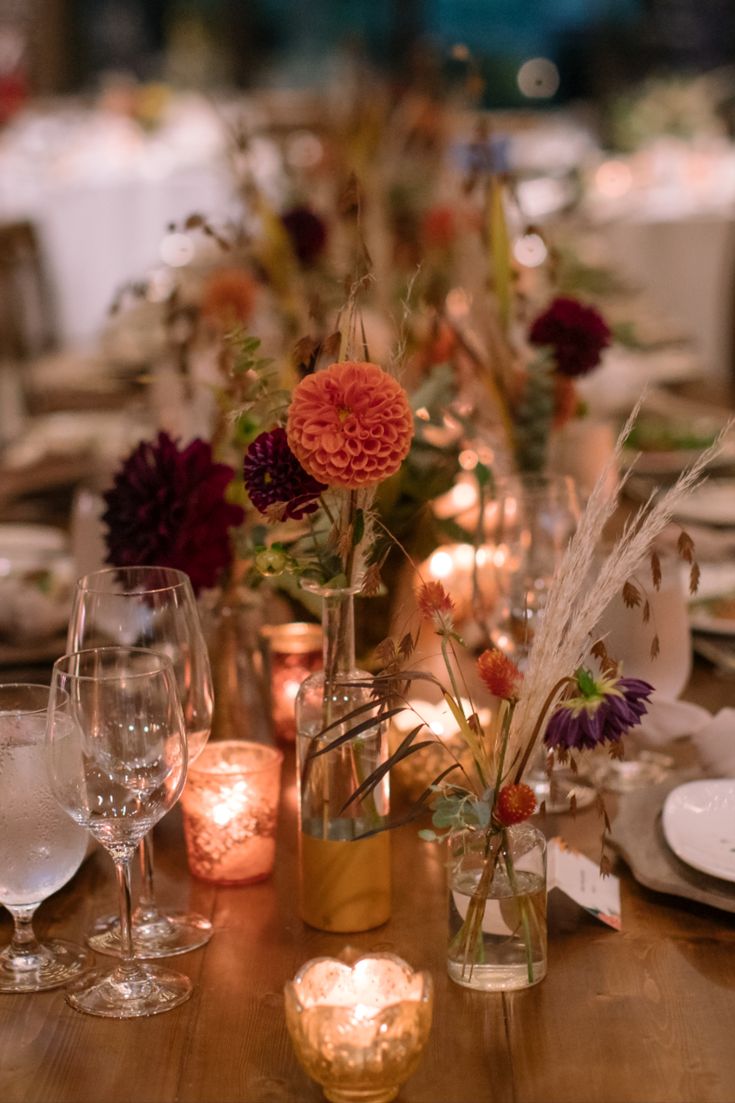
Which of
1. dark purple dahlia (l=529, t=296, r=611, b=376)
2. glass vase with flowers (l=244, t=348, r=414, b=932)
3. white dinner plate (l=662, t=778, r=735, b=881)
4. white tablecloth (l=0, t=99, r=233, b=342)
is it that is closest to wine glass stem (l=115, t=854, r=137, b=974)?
glass vase with flowers (l=244, t=348, r=414, b=932)

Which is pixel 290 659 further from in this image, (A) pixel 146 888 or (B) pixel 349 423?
(B) pixel 349 423

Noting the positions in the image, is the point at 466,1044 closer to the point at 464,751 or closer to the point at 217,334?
the point at 464,751

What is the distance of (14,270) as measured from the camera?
4219mm

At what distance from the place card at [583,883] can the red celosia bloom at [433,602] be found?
252 mm

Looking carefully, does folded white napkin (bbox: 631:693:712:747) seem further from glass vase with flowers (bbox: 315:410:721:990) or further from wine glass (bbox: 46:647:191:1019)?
wine glass (bbox: 46:647:191:1019)

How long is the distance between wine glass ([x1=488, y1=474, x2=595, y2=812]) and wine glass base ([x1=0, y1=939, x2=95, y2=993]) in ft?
1.60

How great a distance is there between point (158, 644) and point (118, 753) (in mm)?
165

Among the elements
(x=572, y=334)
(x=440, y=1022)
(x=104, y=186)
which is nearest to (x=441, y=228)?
(x=572, y=334)

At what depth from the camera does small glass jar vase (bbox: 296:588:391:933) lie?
999 millimetres

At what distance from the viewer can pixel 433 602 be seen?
35.2 inches

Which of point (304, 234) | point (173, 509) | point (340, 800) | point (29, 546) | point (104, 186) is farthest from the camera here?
point (104, 186)

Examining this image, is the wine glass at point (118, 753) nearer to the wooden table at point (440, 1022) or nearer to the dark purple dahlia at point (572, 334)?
the wooden table at point (440, 1022)

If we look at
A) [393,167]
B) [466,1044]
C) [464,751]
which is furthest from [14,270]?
[466,1044]

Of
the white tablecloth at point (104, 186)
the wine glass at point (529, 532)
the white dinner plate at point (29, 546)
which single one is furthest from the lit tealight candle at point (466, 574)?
the white tablecloth at point (104, 186)
